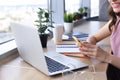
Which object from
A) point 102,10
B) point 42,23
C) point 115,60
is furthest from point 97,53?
point 102,10

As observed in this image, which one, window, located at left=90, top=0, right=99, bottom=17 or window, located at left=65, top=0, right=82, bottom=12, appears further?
window, located at left=90, top=0, right=99, bottom=17

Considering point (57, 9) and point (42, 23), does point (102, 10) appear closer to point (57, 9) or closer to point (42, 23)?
point (57, 9)

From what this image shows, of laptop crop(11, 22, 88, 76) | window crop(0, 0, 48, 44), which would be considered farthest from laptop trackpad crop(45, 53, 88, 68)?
window crop(0, 0, 48, 44)

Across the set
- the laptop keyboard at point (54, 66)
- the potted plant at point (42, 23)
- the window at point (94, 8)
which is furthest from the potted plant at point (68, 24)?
the window at point (94, 8)

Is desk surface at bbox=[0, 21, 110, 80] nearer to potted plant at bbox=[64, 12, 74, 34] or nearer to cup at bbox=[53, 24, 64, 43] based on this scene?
cup at bbox=[53, 24, 64, 43]

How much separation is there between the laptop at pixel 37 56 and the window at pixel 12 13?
0.34 metres

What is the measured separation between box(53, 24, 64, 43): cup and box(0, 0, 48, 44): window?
0.23 metres

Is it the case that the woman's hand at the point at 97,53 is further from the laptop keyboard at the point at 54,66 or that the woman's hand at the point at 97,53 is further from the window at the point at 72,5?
the window at the point at 72,5

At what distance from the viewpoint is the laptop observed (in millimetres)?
1203

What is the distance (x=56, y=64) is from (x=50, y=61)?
7 centimetres

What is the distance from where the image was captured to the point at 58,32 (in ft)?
6.81

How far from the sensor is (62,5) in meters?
3.13

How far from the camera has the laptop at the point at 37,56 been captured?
3.95 ft

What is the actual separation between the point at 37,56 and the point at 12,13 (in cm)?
99
